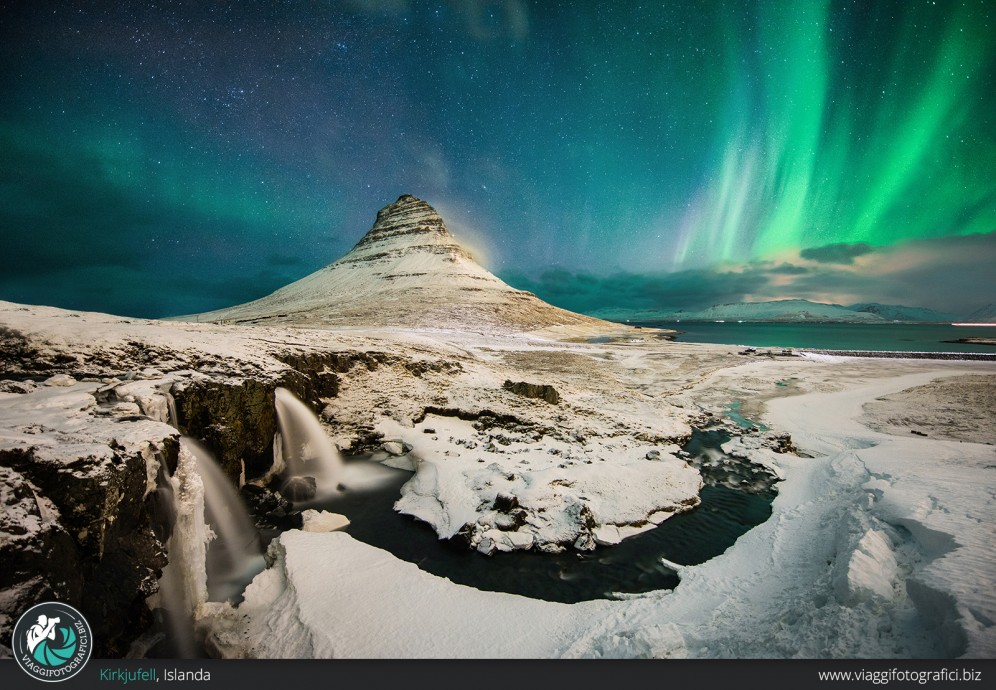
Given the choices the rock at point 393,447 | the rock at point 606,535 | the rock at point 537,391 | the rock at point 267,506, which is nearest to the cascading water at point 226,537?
the rock at point 267,506

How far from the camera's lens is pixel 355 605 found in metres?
5.57

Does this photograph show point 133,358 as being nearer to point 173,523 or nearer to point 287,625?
point 173,523

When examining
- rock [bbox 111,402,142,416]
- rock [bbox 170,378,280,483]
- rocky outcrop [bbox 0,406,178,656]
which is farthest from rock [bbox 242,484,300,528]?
rock [bbox 111,402,142,416]

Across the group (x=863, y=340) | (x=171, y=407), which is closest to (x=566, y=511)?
(x=171, y=407)

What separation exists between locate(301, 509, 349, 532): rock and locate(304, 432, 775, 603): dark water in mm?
278

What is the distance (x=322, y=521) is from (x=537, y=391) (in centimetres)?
1069

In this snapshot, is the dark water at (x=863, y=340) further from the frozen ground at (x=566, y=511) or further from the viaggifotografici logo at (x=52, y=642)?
the viaggifotografici logo at (x=52, y=642)

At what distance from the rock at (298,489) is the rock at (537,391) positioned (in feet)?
31.6

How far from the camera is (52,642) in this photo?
3.41m

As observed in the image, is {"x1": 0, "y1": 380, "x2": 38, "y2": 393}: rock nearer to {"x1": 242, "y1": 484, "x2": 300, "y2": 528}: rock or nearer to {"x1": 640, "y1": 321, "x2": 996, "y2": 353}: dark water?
{"x1": 242, "y1": 484, "x2": 300, "y2": 528}: rock

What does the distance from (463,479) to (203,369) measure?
8.44 meters

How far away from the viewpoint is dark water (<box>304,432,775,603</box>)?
249 inches

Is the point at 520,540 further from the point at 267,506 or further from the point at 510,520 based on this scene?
the point at 267,506

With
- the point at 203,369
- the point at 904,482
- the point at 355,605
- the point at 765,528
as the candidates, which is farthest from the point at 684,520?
the point at 203,369
